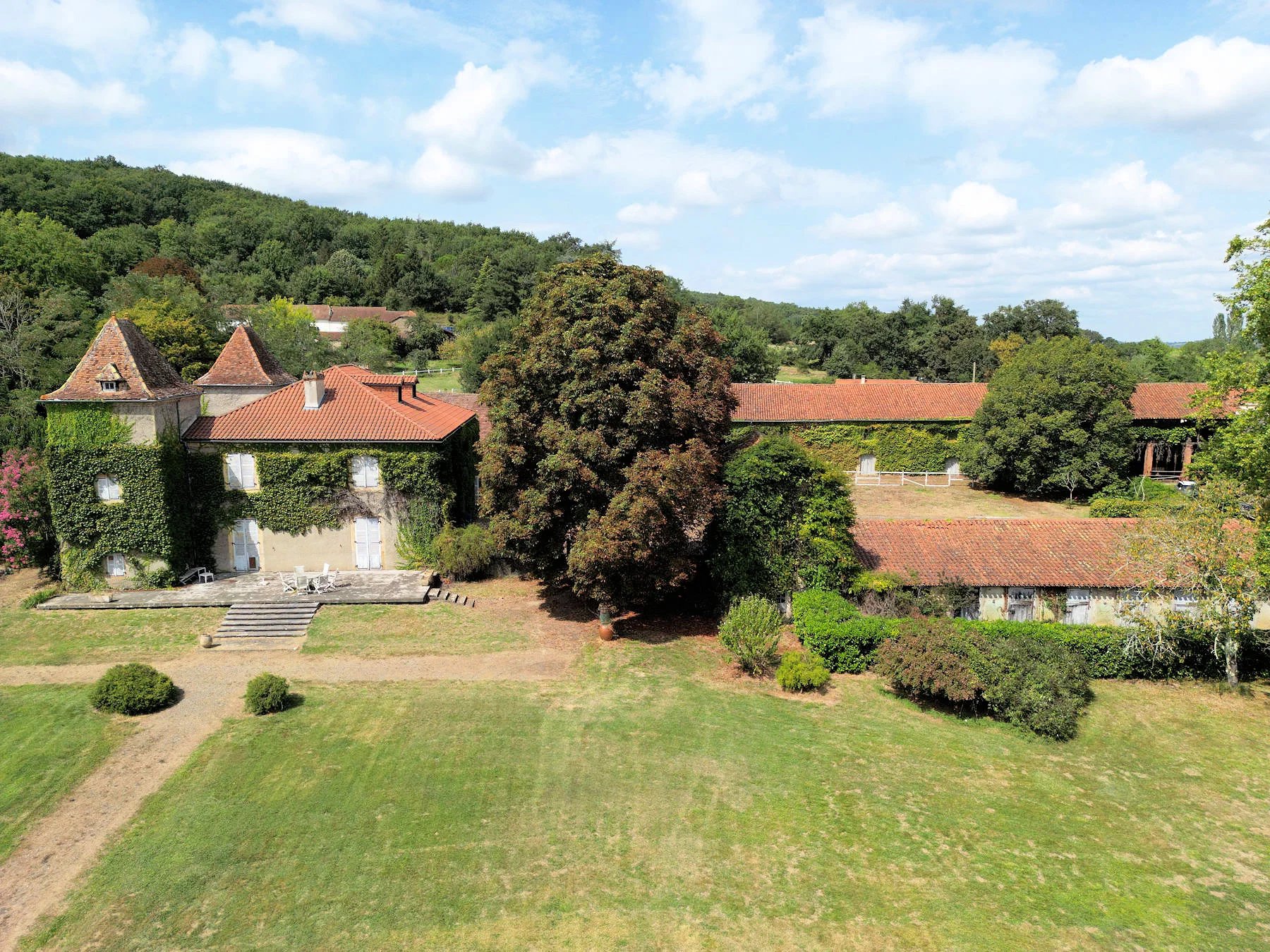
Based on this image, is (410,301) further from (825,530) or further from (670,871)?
(670,871)

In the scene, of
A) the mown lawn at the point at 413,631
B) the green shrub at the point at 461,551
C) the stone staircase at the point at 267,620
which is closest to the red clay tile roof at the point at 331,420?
the green shrub at the point at 461,551

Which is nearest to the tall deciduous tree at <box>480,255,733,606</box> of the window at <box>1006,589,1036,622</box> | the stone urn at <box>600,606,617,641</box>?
the stone urn at <box>600,606,617,641</box>

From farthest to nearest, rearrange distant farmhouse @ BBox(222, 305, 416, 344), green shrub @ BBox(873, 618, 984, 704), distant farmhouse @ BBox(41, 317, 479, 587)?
distant farmhouse @ BBox(222, 305, 416, 344), distant farmhouse @ BBox(41, 317, 479, 587), green shrub @ BBox(873, 618, 984, 704)

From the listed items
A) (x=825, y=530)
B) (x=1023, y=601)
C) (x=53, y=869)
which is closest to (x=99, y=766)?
(x=53, y=869)

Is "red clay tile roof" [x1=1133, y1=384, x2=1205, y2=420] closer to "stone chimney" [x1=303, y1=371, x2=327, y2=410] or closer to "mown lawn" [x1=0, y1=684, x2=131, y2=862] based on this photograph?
"stone chimney" [x1=303, y1=371, x2=327, y2=410]

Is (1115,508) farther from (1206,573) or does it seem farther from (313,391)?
(313,391)

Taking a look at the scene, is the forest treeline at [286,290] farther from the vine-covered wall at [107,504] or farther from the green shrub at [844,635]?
the green shrub at [844,635]

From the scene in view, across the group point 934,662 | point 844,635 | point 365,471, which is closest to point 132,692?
point 365,471
